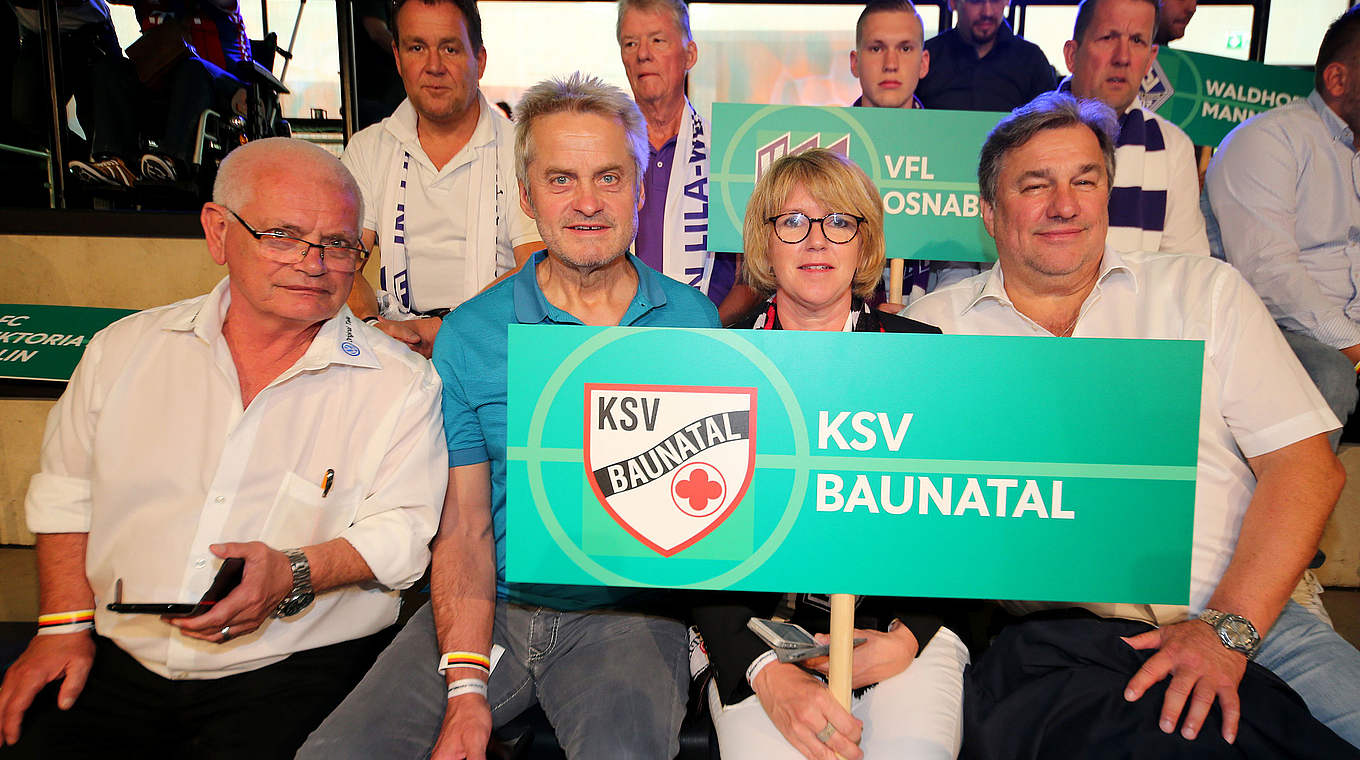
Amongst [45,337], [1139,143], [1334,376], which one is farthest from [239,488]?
[1334,376]

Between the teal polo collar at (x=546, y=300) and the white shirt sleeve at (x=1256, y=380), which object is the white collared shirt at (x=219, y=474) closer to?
the teal polo collar at (x=546, y=300)

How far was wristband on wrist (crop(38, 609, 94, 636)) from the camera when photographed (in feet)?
5.12

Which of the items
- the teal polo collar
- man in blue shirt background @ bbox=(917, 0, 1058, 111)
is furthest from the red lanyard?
man in blue shirt background @ bbox=(917, 0, 1058, 111)

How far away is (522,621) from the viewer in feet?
5.65

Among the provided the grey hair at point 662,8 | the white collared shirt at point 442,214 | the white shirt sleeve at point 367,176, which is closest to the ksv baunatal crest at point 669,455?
the white collared shirt at point 442,214

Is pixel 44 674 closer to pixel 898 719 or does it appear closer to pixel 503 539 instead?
pixel 503 539

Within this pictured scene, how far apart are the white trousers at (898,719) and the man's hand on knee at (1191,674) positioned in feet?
1.03

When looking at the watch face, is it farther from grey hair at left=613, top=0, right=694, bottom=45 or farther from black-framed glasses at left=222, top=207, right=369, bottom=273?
grey hair at left=613, top=0, right=694, bottom=45

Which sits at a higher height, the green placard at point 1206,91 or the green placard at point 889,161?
the green placard at point 1206,91

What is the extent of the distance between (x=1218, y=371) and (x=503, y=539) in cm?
155

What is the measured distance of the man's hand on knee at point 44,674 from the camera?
4.81 ft

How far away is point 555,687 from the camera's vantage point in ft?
5.29

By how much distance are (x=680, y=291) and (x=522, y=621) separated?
2.70 feet

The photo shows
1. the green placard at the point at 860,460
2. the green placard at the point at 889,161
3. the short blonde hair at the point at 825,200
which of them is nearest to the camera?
the green placard at the point at 860,460
